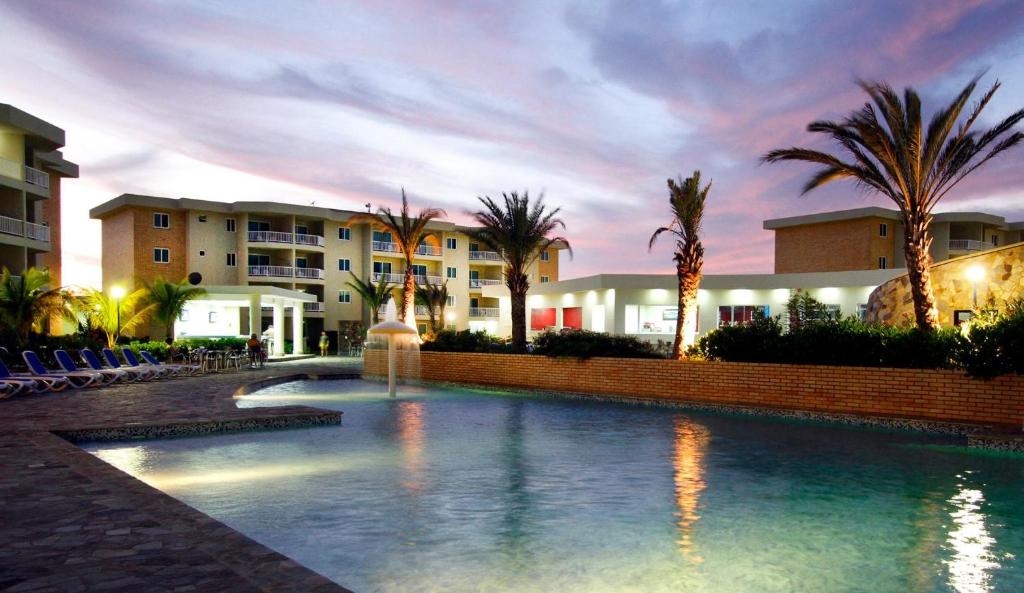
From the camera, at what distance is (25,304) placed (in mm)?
22141

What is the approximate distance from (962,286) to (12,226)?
33.6m

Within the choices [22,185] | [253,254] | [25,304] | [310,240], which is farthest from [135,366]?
[310,240]

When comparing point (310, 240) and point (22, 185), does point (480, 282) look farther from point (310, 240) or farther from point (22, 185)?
point (22, 185)

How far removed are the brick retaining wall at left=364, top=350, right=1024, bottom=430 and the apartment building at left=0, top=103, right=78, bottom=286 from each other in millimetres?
20501

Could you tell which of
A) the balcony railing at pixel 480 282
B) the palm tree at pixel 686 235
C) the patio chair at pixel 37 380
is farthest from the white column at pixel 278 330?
the palm tree at pixel 686 235

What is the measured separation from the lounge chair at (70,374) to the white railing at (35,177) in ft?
54.3

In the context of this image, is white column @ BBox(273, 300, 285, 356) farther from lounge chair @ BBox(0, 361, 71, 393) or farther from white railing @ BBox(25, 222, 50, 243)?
lounge chair @ BBox(0, 361, 71, 393)

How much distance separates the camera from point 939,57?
652 inches

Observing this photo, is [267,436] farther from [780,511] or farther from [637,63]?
[637,63]

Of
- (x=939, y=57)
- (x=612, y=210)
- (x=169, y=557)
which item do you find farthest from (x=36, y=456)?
(x=612, y=210)

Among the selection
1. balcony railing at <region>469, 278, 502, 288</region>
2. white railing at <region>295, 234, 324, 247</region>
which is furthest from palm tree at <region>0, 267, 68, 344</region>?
balcony railing at <region>469, 278, 502, 288</region>

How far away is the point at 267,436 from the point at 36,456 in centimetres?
395

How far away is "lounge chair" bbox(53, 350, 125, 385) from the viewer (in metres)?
18.3

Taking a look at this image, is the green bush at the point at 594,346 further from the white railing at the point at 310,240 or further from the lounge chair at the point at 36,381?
the white railing at the point at 310,240
